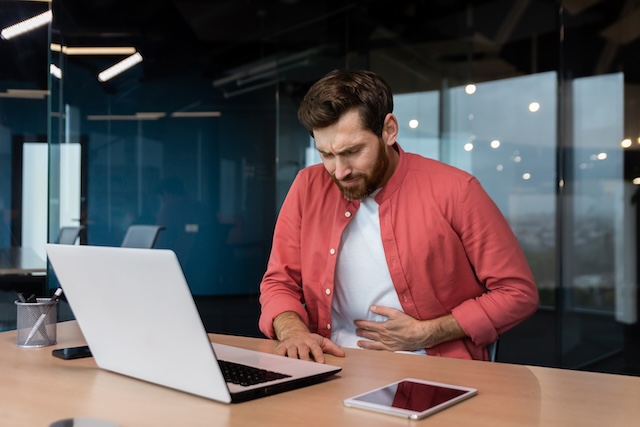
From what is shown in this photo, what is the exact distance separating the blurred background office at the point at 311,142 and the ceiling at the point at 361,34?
0.03 ft

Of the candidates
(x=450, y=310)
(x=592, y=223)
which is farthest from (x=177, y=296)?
(x=592, y=223)

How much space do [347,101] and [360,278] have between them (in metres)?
0.53

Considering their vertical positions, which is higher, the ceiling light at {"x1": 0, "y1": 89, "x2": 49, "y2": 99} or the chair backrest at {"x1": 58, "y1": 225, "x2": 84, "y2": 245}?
the ceiling light at {"x1": 0, "y1": 89, "x2": 49, "y2": 99}

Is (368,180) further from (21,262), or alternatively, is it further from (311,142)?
(311,142)

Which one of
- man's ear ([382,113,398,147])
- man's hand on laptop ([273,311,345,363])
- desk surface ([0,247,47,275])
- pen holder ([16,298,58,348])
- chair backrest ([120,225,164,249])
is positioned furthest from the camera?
chair backrest ([120,225,164,249])

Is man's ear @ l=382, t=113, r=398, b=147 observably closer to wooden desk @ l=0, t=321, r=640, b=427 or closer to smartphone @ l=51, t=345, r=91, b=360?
wooden desk @ l=0, t=321, r=640, b=427

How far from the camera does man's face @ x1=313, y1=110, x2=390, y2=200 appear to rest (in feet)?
6.61

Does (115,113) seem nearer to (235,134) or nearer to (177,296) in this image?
(235,134)

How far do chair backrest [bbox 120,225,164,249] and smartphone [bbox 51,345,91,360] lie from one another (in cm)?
309

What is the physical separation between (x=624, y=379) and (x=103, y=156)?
4315mm

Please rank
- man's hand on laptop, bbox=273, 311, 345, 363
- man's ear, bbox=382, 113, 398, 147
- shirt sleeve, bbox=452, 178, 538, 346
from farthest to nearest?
man's ear, bbox=382, 113, 398, 147, shirt sleeve, bbox=452, 178, 538, 346, man's hand on laptop, bbox=273, 311, 345, 363

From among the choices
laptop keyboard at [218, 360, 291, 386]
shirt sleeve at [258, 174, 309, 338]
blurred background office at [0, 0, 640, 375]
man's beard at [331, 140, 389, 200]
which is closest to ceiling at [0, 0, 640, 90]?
blurred background office at [0, 0, 640, 375]

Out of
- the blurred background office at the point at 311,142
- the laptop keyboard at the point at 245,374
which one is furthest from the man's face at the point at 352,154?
the blurred background office at the point at 311,142

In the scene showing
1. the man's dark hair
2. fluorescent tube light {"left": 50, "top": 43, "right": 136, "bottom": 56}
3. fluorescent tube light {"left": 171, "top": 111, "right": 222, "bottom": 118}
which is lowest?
the man's dark hair
